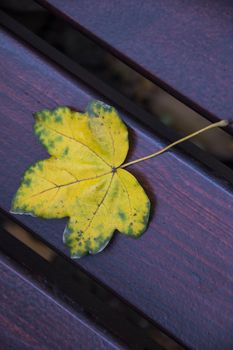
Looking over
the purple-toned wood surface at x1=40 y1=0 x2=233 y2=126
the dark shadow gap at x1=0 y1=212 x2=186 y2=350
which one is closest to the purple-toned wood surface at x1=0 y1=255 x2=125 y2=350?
the dark shadow gap at x1=0 y1=212 x2=186 y2=350

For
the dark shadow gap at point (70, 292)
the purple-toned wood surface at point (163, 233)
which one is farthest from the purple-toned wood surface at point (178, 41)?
the dark shadow gap at point (70, 292)

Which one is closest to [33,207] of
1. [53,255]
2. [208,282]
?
[208,282]

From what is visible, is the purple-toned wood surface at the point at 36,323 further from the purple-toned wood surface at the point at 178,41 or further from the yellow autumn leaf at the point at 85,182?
the purple-toned wood surface at the point at 178,41

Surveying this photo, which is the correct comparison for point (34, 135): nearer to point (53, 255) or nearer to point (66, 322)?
point (66, 322)

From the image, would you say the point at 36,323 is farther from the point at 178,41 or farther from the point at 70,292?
the point at 178,41

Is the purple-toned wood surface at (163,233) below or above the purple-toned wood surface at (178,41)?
below

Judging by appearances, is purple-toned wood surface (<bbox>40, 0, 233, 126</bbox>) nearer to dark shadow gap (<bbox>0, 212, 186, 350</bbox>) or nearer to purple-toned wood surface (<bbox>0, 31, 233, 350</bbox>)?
purple-toned wood surface (<bbox>0, 31, 233, 350</bbox>)
